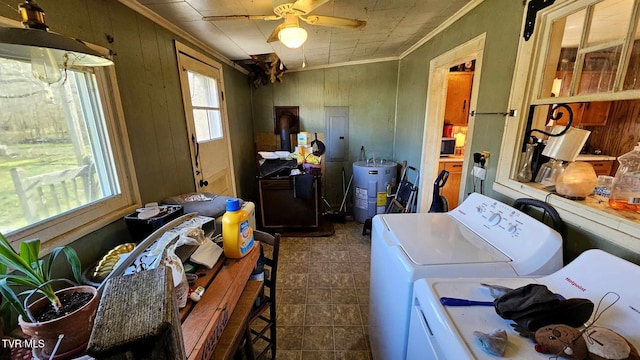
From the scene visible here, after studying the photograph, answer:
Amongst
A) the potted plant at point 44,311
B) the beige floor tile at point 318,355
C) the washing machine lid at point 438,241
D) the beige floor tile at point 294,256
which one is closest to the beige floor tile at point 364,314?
the beige floor tile at point 318,355

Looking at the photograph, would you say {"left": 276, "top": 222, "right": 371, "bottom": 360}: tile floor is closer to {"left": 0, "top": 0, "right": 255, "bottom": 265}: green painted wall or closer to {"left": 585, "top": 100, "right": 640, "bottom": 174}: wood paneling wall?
{"left": 0, "top": 0, "right": 255, "bottom": 265}: green painted wall

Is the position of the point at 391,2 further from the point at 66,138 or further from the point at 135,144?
the point at 66,138

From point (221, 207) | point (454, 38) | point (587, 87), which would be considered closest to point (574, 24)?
point (587, 87)

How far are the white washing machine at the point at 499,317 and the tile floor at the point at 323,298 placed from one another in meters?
0.98

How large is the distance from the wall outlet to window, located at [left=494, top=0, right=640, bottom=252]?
0.43 ft

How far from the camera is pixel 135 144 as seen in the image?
1.53 m

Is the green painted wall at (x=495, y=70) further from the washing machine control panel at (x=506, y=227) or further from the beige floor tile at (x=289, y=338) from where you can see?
the beige floor tile at (x=289, y=338)

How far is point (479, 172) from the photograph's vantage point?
169 centimetres

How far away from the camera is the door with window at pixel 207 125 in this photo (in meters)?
2.15

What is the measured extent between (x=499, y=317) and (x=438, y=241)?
475 mm

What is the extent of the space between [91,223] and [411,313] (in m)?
1.50

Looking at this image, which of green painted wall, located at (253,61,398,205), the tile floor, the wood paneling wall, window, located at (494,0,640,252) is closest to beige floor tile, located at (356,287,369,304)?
the tile floor

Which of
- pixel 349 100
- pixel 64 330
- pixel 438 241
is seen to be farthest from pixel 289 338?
pixel 349 100

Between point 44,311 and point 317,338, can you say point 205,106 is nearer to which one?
point 44,311
